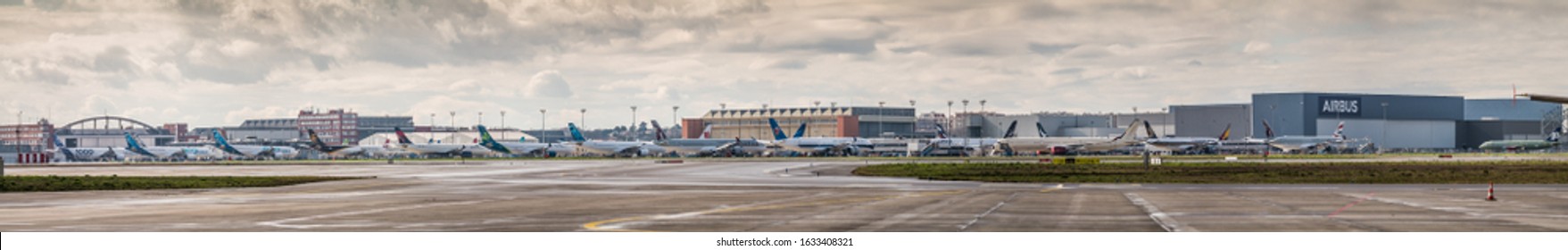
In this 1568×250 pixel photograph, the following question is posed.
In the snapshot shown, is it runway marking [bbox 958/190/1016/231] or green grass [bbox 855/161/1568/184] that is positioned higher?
green grass [bbox 855/161/1568/184]

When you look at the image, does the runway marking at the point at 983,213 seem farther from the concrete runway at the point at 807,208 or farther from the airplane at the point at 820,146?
the airplane at the point at 820,146

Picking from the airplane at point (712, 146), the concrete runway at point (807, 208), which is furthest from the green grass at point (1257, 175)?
the airplane at point (712, 146)

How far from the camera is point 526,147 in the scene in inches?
7579

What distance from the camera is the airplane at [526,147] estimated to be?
188m

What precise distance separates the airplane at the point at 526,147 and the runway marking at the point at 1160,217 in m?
152

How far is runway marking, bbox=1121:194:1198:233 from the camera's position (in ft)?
99.5

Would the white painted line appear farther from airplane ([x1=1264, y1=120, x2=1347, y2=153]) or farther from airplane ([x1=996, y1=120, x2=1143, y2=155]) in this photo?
airplane ([x1=1264, y1=120, x2=1347, y2=153])

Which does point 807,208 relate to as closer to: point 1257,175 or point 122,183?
point 122,183

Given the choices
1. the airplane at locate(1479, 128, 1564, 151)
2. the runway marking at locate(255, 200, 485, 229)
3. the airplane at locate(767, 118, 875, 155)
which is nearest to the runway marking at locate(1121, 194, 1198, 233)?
the runway marking at locate(255, 200, 485, 229)

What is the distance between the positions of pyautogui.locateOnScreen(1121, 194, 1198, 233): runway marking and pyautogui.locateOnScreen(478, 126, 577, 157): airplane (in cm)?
15170

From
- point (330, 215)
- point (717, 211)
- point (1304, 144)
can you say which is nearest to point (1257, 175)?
point (717, 211)
